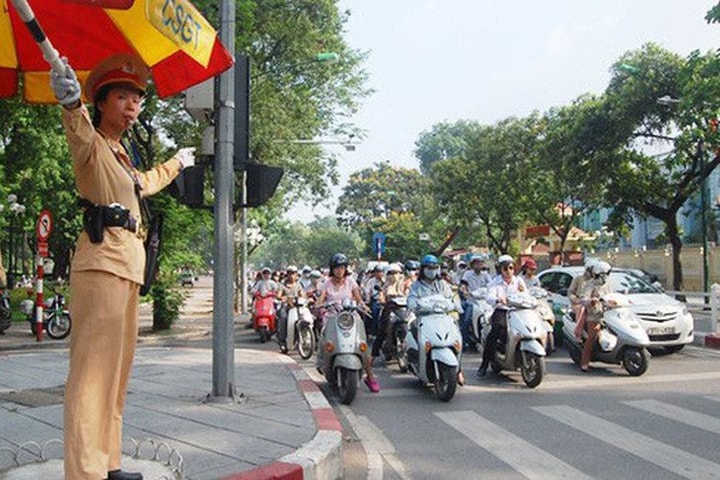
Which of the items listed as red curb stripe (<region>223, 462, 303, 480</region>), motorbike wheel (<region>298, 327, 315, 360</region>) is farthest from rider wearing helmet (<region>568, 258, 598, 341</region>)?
red curb stripe (<region>223, 462, 303, 480</region>)

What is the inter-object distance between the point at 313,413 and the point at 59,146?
17695 millimetres

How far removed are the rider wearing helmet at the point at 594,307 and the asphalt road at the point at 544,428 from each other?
0.29 meters

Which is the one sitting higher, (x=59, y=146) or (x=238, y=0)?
(x=238, y=0)

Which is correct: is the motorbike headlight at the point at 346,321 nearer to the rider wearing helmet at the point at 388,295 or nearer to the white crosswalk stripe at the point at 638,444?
the white crosswalk stripe at the point at 638,444

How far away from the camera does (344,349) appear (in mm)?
7820

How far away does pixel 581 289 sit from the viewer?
405 inches

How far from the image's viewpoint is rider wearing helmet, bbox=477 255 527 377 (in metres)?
9.09

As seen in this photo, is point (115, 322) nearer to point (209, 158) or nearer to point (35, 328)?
point (209, 158)

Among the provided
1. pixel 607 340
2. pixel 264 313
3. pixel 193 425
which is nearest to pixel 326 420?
pixel 193 425

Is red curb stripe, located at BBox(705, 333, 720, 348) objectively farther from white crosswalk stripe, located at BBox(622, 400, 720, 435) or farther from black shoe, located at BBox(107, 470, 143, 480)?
black shoe, located at BBox(107, 470, 143, 480)

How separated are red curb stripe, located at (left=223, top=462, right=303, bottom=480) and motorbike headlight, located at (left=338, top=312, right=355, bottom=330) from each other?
3609 millimetres

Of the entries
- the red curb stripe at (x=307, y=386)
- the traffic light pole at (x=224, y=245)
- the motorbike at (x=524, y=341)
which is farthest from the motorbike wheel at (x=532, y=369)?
the traffic light pole at (x=224, y=245)

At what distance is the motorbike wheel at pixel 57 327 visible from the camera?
621 inches

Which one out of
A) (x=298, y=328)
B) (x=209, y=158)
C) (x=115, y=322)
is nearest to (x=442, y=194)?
(x=298, y=328)
